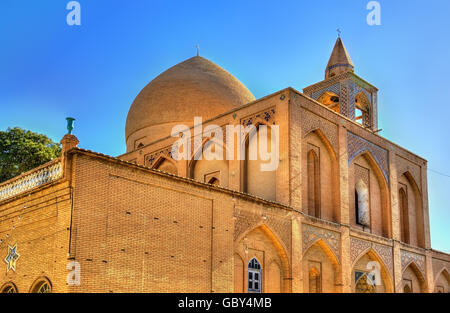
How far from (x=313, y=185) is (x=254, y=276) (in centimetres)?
361

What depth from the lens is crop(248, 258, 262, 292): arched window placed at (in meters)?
12.7

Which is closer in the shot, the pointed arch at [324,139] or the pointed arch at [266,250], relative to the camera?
the pointed arch at [266,250]

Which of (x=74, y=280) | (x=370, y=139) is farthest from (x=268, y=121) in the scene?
(x=74, y=280)

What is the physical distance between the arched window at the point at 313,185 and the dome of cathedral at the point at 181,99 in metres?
5.55

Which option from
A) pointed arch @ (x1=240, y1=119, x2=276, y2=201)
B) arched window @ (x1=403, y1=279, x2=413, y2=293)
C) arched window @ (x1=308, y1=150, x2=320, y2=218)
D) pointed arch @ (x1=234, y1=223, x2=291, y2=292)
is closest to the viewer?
pointed arch @ (x1=234, y1=223, x2=291, y2=292)

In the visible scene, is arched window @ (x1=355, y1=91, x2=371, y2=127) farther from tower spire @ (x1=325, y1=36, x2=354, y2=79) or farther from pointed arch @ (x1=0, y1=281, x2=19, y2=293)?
pointed arch @ (x1=0, y1=281, x2=19, y2=293)

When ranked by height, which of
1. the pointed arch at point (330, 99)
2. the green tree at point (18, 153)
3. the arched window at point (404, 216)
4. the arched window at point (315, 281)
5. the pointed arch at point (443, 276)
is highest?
the pointed arch at point (330, 99)

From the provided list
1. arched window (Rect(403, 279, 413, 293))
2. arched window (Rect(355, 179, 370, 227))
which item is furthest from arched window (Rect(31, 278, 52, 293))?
arched window (Rect(403, 279, 413, 293))

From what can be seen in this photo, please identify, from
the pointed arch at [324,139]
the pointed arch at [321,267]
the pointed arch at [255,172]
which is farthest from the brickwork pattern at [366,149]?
the pointed arch at [321,267]

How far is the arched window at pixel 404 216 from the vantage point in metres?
18.9

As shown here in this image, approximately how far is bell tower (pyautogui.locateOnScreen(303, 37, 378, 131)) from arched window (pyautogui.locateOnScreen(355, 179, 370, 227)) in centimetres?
223

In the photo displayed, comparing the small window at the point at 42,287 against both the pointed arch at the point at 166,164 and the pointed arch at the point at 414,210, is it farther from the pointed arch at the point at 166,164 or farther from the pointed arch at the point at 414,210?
the pointed arch at the point at 414,210

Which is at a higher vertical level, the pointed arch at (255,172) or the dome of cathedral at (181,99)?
the dome of cathedral at (181,99)

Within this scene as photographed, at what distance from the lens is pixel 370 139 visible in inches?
690
